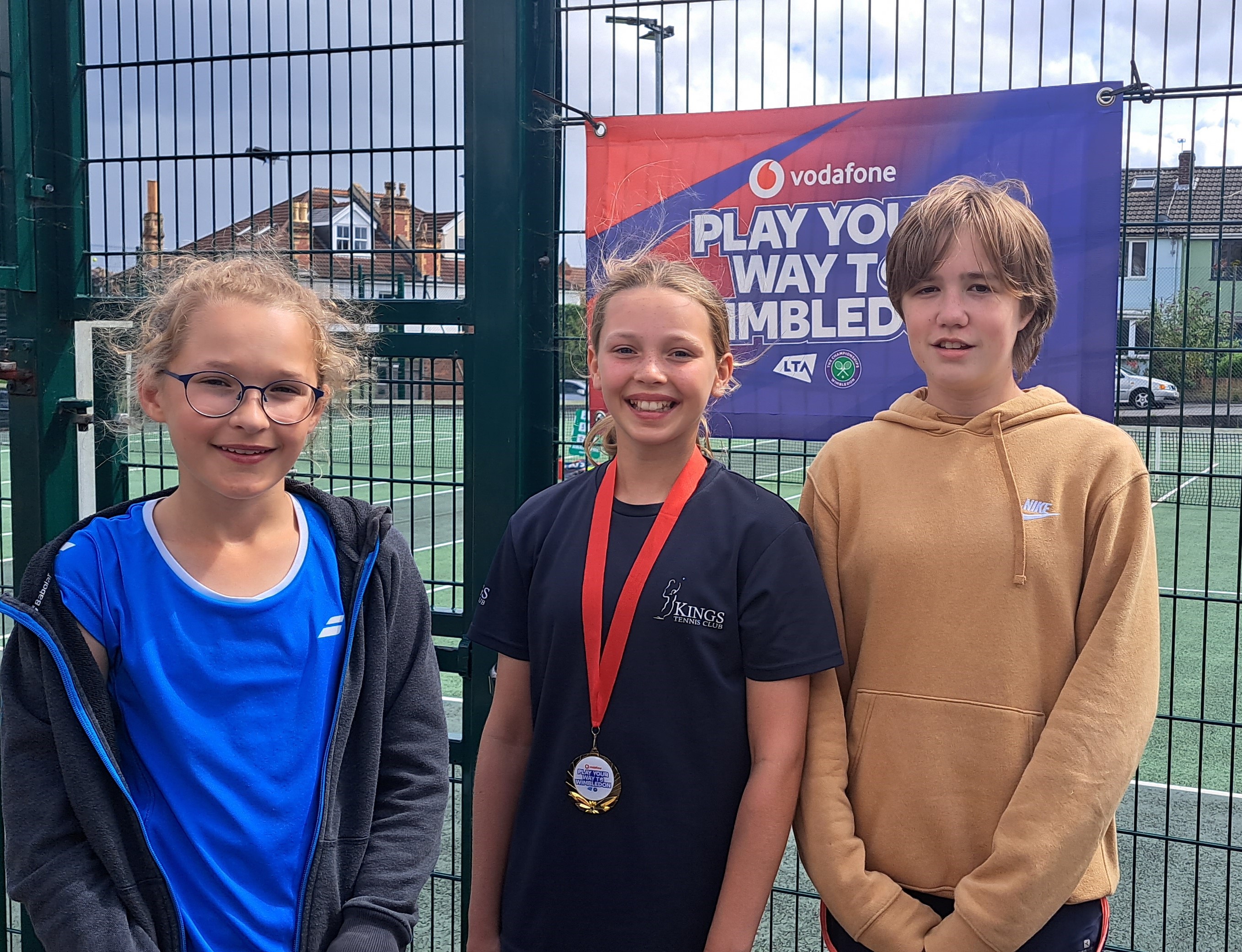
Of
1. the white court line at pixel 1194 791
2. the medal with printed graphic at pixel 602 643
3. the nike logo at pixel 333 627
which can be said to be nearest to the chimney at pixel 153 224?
the nike logo at pixel 333 627

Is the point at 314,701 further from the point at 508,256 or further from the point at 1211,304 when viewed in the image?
the point at 1211,304

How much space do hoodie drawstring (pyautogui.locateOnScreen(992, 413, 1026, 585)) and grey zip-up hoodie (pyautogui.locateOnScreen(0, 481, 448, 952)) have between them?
1.03 m

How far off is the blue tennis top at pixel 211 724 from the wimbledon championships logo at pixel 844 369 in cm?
147

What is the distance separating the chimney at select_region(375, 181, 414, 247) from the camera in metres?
2.90

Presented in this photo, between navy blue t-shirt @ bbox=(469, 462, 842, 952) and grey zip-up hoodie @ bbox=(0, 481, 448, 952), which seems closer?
grey zip-up hoodie @ bbox=(0, 481, 448, 952)

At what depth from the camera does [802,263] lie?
2.69 meters

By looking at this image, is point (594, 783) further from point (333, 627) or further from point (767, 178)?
point (767, 178)

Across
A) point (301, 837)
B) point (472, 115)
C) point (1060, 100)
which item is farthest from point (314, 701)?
point (1060, 100)

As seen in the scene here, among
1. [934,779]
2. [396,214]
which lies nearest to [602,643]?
[934,779]

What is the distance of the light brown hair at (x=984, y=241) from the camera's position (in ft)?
6.25

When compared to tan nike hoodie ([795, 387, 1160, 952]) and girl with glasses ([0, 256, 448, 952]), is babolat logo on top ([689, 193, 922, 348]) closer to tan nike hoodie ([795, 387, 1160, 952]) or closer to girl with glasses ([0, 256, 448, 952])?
tan nike hoodie ([795, 387, 1160, 952])

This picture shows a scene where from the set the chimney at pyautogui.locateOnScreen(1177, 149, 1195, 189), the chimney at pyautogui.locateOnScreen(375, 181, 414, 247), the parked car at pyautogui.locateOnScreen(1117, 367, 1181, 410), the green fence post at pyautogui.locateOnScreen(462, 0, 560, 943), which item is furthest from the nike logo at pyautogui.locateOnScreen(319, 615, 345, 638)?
the chimney at pyautogui.locateOnScreen(1177, 149, 1195, 189)

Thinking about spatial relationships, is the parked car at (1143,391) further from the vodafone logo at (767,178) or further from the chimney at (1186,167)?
the vodafone logo at (767,178)

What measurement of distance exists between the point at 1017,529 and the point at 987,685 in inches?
10.5
